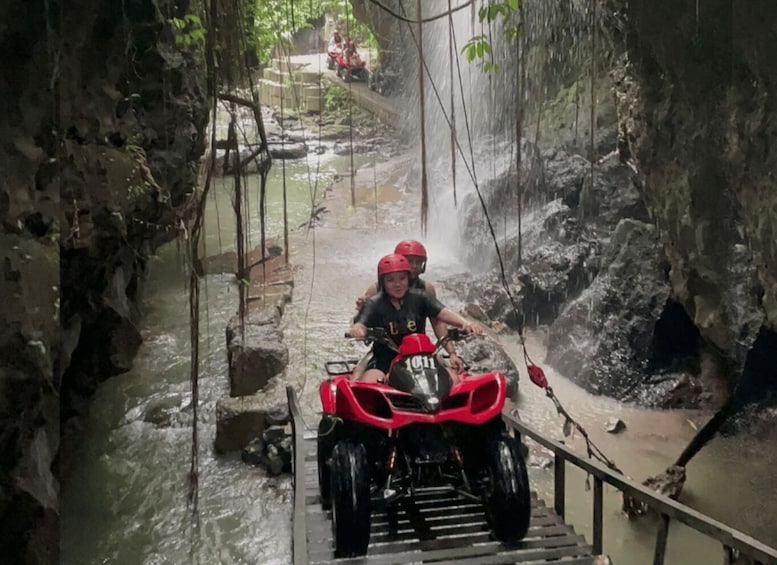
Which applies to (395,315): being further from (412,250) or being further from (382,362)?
(412,250)

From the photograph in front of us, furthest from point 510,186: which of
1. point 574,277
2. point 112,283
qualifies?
point 112,283

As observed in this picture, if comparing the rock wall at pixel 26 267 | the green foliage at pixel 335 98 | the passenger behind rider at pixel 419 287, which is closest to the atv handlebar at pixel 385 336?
the passenger behind rider at pixel 419 287

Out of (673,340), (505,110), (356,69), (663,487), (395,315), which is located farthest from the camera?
(356,69)

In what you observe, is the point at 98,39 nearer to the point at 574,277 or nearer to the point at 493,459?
the point at 493,459

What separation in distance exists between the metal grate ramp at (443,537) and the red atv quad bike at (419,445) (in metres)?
0.11

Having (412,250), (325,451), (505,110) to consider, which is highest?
(505,110)

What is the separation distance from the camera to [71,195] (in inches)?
164

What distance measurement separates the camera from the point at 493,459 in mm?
3324

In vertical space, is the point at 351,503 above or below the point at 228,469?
above

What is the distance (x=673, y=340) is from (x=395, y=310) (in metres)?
5.37

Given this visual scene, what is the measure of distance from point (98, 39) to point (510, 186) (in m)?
8.43

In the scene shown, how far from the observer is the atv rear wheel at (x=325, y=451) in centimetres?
355

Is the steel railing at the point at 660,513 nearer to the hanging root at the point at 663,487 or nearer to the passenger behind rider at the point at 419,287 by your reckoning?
the passenger behind rider at the point at 419,287

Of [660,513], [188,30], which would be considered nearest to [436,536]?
[660,513]
